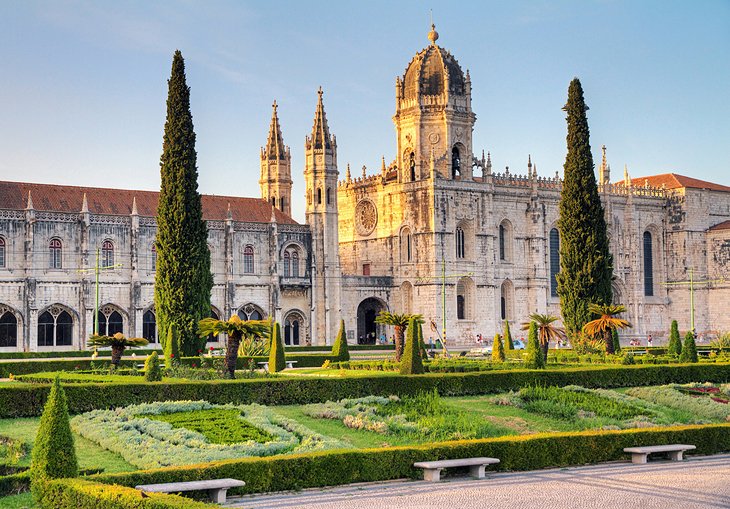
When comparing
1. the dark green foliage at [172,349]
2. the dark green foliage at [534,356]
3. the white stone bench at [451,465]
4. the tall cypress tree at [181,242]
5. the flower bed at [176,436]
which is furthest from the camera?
the tall cypress tree at [181,242]

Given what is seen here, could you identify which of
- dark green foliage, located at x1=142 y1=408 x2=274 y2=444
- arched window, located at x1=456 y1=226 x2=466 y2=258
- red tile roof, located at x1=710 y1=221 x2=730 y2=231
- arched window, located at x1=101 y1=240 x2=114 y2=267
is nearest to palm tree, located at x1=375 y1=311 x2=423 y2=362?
dark green foliage, located at x1=142 y1=408 x2=274 y2=444

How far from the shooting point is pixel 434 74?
2940 inches

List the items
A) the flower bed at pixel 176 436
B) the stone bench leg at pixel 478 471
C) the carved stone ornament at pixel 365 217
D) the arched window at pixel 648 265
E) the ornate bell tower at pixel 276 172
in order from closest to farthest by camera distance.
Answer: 1. the stone bench leg at pixel 478 471
2. the flower bed at pixel 176 436
3. the ornate bell tower at pixel 276 172
4. the carved stone ornament at pixel 365 217
5. the arched window at pixel 648 265

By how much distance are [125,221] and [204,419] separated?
38190 mm

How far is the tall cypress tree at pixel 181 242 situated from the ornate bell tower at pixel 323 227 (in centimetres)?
2075

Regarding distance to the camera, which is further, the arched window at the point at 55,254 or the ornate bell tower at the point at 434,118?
the ornate bell tower at the point at 434,118

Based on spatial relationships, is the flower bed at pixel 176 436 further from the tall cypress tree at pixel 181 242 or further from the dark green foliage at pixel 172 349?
the tall cypress tree at pixel 181 242

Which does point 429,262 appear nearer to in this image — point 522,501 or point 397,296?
point 397,296

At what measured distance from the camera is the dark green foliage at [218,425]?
23.6m

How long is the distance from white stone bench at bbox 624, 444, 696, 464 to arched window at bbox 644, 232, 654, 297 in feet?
204

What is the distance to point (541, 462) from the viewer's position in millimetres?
22266

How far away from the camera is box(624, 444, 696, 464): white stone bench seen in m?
Answer: 23.1

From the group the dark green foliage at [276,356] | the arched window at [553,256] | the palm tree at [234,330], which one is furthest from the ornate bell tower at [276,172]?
the palm tree at [234,330]

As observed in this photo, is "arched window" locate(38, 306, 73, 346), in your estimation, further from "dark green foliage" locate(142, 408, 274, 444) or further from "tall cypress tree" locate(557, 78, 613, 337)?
"dark green foliage" locate(142, 408, 274, 444)
